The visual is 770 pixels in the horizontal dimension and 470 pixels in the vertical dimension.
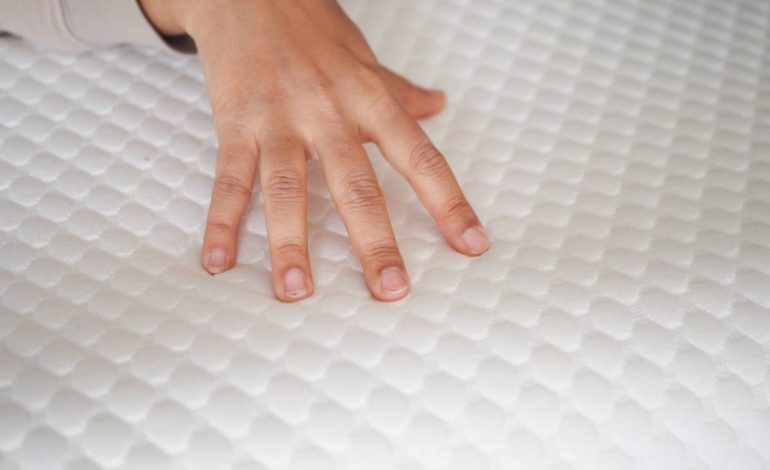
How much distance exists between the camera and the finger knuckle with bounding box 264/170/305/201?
1.57ft

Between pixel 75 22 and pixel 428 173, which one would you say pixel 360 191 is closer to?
pixel 428 173

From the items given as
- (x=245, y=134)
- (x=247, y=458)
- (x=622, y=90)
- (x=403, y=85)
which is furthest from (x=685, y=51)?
(x=247, y=458)

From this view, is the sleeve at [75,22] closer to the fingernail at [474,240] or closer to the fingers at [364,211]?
the fingers at [364,211]

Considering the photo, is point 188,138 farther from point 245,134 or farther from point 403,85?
point 403,85

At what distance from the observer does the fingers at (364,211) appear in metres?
0.45

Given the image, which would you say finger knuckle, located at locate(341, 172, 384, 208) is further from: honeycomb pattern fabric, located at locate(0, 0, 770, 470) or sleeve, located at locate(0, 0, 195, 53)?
sleeve, located at locate(0, 0, 195, 53)

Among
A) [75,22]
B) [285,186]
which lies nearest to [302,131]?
[285,186]

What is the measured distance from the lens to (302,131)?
20.1 inches

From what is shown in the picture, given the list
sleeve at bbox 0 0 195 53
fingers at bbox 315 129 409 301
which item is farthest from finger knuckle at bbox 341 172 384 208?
sleeve at bbox 0 0 195 53

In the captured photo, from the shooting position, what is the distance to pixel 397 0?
0.65m

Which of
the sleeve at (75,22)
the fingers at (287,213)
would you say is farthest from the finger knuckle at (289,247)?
the sleeve at (75,22)

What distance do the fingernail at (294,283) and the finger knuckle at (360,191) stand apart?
63mm

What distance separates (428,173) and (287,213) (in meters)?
0.10

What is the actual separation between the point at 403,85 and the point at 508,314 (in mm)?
216
